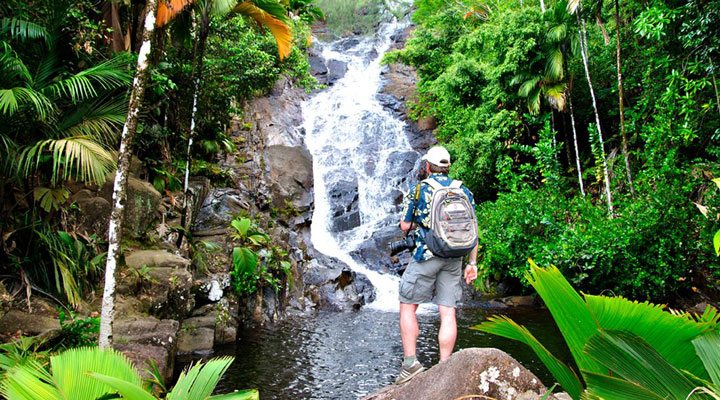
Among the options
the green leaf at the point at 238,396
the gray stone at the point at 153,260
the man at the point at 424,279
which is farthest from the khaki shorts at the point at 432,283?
the gray stone at the point at 153,260

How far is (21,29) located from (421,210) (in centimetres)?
524

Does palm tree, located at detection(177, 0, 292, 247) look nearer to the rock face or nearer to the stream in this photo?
the stream

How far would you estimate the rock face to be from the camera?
3033 millimetres

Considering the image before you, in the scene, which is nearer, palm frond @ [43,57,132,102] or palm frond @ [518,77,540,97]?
palm frond @ [43,57,132,102]

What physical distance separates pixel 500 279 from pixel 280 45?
8345 mm

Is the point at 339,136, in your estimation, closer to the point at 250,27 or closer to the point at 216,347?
the point at 250,27

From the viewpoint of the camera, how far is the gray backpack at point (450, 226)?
3877 millimetres

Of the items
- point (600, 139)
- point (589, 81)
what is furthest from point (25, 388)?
point (589, 81)

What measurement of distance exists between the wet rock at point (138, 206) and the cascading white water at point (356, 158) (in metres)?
5.95

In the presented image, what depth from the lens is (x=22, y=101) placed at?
550 cm

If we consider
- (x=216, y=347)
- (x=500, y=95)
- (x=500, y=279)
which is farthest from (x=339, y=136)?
(x=216, y=347)

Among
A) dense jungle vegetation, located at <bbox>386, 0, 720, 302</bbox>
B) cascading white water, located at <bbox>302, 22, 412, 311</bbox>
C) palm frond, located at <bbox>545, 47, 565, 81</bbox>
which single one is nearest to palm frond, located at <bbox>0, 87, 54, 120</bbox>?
dense jungle vegetation, located at <bbox>386, 0, 720, 302</bbox>

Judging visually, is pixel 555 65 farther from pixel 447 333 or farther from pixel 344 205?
pixel 447 333

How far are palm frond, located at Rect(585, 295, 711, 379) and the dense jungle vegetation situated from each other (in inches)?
161
